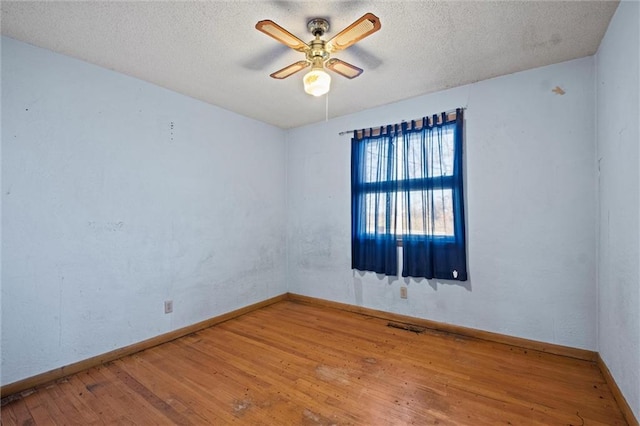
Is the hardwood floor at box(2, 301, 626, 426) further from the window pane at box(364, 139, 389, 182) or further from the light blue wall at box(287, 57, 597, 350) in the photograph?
the window pane at box(364, 139, 389, 182)

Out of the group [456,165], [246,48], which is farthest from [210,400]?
[456,165]

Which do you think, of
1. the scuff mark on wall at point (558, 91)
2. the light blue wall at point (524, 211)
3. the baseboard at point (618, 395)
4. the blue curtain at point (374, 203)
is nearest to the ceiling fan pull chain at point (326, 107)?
the blue curtain at point (374, 203)

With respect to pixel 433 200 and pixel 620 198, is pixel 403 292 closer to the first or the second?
pixel 433 200

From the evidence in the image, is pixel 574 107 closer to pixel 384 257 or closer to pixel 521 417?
pixel 384 257

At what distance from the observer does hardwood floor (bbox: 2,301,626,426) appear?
5.79 ft

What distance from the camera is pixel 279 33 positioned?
1.77 meters

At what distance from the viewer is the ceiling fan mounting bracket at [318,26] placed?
6.26 ft

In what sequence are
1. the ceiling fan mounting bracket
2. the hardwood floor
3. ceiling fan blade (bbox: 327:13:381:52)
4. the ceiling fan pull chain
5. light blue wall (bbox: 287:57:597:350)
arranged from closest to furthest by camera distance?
ceiling fan blade (bbox: 327:13:381:52), the hardwood floor, the ceiling fan mounting bracket, light blue wall (bbox: 287:57:597:350), the ceiling fan pull chain

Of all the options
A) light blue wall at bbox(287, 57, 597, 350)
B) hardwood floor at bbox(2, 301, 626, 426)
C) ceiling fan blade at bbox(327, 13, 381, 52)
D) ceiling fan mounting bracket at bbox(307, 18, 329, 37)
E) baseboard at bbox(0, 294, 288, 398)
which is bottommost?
hardwood floor at bbox(2, 301, 626, 426)

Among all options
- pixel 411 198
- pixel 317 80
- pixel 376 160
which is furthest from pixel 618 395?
pixel 317 80

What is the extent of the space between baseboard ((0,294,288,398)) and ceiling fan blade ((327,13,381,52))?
2.95 meters

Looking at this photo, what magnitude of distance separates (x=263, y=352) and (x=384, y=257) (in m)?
1.64

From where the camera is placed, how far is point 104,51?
226 cm

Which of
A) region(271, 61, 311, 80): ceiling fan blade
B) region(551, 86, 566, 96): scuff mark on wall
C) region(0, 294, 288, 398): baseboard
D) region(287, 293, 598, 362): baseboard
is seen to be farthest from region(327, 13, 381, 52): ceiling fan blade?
region(0, 294, 288, 398): baseboard
